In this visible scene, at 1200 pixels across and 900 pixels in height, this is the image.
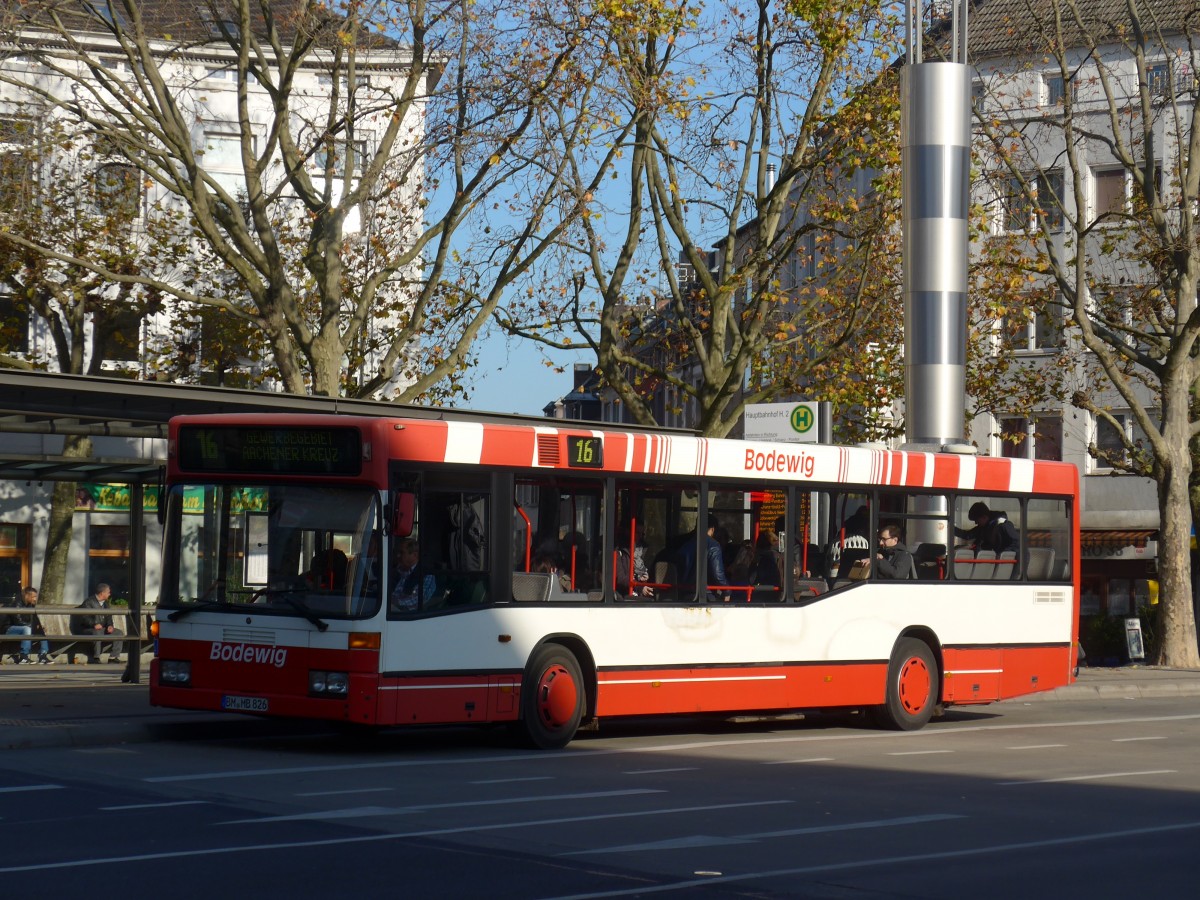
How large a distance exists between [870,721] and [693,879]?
11732 millimetres

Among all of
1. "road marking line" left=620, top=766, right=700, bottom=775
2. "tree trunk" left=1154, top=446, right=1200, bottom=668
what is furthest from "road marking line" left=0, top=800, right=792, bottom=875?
"tree trunk" left=1154, top=446, right=1200, bottom=668

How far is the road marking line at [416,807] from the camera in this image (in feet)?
33.8

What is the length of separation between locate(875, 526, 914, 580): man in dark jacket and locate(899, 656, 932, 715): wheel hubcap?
3.13 feet

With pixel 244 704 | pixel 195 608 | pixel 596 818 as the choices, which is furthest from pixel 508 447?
pixel 596 818

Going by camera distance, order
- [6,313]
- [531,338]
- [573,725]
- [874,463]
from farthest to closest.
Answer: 1. [6,313]
2. [531,338]
3. [874,463]
4. [573,725]

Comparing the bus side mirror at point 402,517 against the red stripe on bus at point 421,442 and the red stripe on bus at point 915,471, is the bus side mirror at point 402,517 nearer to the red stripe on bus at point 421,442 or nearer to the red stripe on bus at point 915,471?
the red stripe on bus at point 421,442

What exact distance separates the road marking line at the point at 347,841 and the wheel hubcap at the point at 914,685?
7806 mm

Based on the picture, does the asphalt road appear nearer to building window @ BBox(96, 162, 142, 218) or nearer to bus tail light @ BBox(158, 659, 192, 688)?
bus tail light @ BBox(158, 659, 192, 688)

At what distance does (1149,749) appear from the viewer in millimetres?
17250

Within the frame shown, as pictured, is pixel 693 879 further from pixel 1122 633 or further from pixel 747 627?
pixel 1122 633

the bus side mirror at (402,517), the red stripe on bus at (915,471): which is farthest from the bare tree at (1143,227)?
the bus side mirror at (402,517)

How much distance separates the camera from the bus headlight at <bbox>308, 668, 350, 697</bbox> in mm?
14062

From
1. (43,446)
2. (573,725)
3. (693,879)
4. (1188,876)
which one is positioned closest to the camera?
(693,879)

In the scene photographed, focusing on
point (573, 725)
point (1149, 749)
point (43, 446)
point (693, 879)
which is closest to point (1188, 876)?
point (693, 879)
